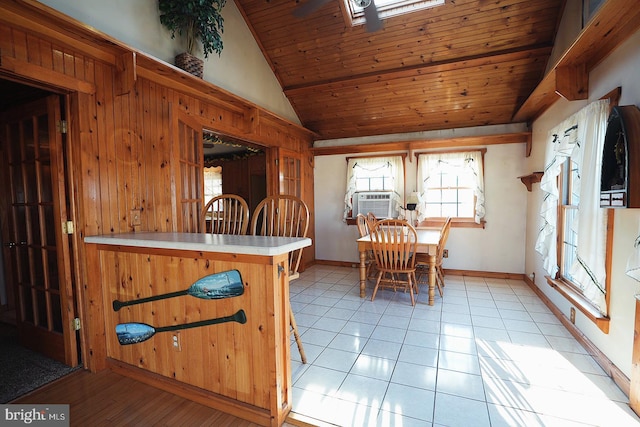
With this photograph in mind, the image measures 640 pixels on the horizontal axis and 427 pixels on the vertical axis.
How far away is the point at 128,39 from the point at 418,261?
373 cm

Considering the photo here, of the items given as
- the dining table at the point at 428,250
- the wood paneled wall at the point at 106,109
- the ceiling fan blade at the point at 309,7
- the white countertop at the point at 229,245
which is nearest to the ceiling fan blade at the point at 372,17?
the ceiling fan blade at the point at 309,7

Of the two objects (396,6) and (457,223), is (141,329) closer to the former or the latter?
(396,6)

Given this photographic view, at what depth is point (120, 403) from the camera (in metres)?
1.77

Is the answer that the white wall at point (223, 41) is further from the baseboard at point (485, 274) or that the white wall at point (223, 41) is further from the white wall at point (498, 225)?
the baseboard at point (485, 274)

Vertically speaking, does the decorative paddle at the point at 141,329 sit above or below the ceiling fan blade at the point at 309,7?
below

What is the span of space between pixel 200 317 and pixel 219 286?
28 cm

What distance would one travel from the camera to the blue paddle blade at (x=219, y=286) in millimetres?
1567

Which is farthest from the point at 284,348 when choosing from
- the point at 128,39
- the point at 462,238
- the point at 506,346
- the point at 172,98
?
the point at 462,238

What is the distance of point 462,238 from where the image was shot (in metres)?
4.60

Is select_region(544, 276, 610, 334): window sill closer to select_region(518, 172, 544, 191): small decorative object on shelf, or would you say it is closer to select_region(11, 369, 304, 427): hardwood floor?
select_region(518, 172, 544, 191): small decorative object on shelf

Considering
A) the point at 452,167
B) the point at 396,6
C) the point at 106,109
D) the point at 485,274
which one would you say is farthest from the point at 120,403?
the point at 452,167

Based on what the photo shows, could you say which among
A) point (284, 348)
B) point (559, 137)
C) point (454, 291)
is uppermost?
point (559, 137)

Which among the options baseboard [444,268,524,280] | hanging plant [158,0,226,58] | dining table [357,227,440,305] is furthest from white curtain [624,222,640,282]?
hanging plant [158,0,226,58]

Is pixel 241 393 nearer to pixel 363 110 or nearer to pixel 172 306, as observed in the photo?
pixel 172 306
